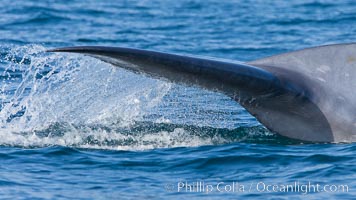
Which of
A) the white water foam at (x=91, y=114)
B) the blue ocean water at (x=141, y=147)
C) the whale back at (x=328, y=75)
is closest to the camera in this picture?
the blue ocean water at (x=141, y=147)

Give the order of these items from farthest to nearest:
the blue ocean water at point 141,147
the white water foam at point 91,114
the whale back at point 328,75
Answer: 1. the white water foam at point 91,114
2. the whale back at point 328,75
3. the blue ocean water at point 141,147

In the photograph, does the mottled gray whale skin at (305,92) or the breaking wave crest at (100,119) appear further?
the breaking wave crest at (100,119)

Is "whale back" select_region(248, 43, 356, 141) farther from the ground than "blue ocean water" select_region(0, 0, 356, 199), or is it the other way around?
"whale back" select_region(248, 43, 356, 141)

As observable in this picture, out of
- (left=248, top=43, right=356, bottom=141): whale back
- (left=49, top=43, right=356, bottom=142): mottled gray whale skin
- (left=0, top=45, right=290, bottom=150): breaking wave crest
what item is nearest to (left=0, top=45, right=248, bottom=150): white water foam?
(left=0, top=45, right=290, bottom=150): breaking wave crest

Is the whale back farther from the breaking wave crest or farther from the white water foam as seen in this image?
the white water foam

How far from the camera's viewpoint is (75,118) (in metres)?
10.4

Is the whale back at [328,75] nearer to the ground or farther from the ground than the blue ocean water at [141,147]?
farther from the ground

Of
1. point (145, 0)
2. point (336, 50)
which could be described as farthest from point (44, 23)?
point (336, 50)

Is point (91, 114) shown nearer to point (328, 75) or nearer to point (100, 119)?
point (100, 119)

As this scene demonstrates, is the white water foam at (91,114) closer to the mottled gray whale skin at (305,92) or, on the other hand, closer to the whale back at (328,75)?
the mottled gray whale skin at (305,92)

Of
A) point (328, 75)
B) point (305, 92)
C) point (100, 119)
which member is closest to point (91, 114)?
point (100, 119)

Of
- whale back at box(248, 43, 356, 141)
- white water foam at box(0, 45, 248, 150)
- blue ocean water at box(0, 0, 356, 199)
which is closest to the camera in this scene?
blue ocean water at box(0, 0, 356, 199)

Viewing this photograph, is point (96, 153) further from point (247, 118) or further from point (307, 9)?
point (307, 9)

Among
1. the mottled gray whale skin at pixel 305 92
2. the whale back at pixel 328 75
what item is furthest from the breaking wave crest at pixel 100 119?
the whale back at pixel 328 75
